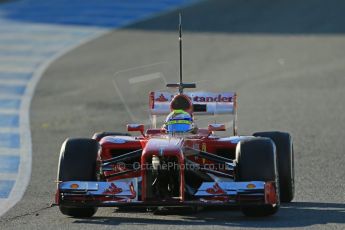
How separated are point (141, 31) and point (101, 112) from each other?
8670 millimetres

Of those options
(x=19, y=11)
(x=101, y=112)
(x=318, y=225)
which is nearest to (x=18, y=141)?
(x=101, y=112)

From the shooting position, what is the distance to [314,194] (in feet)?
45.2

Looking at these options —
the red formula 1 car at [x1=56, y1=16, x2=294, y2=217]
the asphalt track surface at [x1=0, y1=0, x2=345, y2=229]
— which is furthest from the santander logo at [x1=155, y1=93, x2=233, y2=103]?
the asphalt track surface at [x1=0, y1=0, x2=345, y2=229]

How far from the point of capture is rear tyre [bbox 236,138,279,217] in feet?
38.6

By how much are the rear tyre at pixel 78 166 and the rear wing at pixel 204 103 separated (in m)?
2.25

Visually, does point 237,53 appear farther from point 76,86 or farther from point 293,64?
point 76,86

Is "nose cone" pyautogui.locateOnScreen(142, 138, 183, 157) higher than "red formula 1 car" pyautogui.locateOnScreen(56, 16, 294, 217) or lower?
higher

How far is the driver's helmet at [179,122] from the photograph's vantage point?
1303 centimetres

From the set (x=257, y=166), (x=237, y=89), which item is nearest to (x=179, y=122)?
(x=257, y=166)

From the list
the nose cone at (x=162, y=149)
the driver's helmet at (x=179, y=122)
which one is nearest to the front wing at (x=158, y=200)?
the nose cone at (x=162, y=149)

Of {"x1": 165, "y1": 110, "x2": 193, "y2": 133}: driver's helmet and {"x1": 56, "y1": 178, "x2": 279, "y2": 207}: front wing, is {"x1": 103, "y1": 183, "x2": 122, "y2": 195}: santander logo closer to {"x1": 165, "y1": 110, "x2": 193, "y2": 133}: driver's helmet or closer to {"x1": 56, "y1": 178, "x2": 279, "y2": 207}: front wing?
{"x1": 56, "y1": 178, "x2": 279, "y2": 207}: front wing

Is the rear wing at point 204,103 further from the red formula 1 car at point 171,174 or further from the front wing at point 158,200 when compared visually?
the front wing at point 158,200

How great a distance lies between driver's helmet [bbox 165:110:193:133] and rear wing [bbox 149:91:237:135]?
0.77m

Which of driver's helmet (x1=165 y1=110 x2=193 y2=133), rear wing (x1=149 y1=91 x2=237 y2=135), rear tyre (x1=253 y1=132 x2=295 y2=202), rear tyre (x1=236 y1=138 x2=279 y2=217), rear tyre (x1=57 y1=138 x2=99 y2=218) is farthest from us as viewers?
rear wing (x1=149 y1=91 x2=237 y2=135)
